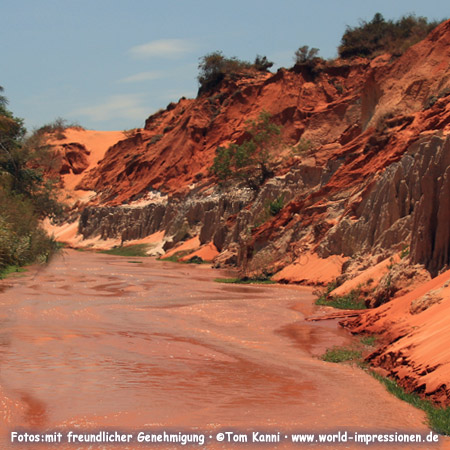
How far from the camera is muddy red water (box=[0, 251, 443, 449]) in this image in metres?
6.68

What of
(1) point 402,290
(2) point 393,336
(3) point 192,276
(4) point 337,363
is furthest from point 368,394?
(3) point 192,276

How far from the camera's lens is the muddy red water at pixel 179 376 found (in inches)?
263

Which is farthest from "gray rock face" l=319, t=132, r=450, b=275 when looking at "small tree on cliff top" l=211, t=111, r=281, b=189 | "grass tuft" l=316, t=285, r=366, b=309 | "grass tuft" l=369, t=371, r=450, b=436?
"small tree on cliff top" l=211, t=111, r=281, b=189

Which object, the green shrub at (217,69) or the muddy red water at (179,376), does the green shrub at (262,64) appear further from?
the muddy red water at (179,376)

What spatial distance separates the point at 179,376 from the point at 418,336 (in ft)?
11.1

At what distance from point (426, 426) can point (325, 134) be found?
44.3m

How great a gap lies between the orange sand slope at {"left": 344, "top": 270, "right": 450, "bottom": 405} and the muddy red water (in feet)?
1.36

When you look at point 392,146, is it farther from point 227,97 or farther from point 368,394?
point 227,97

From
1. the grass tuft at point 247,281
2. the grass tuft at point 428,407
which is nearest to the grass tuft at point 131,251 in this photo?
the grass tuft at point 247,281

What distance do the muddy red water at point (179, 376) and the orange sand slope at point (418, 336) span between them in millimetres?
414

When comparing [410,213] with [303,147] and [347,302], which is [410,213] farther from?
[303,147]

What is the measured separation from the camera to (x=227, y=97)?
223ft

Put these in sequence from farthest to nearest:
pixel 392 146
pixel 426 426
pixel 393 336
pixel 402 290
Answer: pixel 392 146 < pixel 402 290 < pixel 393 336 < pixel 426 426

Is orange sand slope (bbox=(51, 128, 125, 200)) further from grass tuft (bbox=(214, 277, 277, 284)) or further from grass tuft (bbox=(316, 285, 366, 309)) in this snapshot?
grass tuft (bbox=(316, 285, 366, 309))
